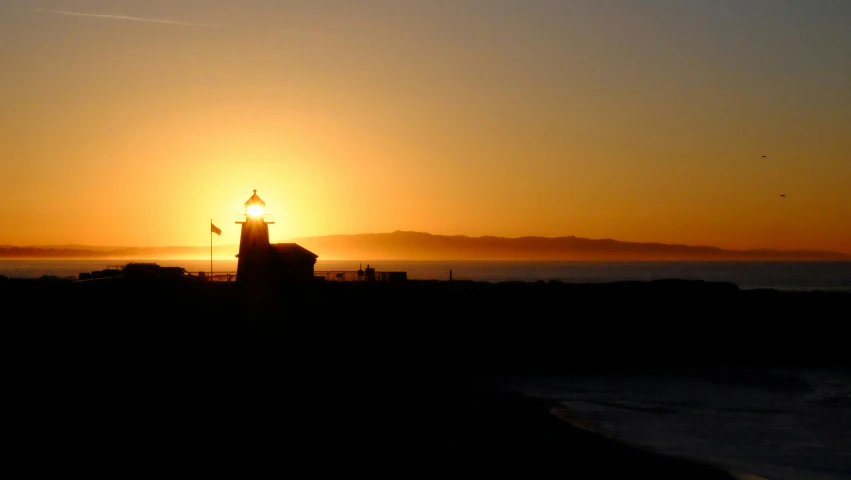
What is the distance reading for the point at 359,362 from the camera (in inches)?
1430

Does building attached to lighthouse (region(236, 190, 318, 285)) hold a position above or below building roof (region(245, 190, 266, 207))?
below

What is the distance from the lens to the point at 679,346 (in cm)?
4241

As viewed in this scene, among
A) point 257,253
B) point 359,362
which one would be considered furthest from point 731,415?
point 257,253

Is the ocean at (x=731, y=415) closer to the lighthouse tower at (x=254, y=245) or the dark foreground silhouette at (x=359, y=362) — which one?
the dark foreground silhouette at (x=359, y=362)

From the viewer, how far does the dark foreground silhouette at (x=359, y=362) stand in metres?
18.6

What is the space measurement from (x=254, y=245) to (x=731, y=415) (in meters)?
24.0

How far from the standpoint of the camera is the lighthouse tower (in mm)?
39625

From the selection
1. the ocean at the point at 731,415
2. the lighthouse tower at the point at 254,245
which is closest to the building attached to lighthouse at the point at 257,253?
the lighthouse tower at the point at 254,245

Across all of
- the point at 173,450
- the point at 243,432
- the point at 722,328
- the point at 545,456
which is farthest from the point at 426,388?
the point at 722,328

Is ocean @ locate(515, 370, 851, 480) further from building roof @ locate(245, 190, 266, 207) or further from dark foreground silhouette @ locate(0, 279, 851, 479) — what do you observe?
building roof @ locate(245, 190, 266, 207)

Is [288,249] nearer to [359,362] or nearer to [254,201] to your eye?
[254,201]

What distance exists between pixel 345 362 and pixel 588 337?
1412 centimetres

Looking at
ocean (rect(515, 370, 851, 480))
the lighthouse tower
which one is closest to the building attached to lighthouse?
the lighthouse tower

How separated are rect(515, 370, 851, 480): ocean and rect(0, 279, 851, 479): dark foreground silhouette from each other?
1.66 m
